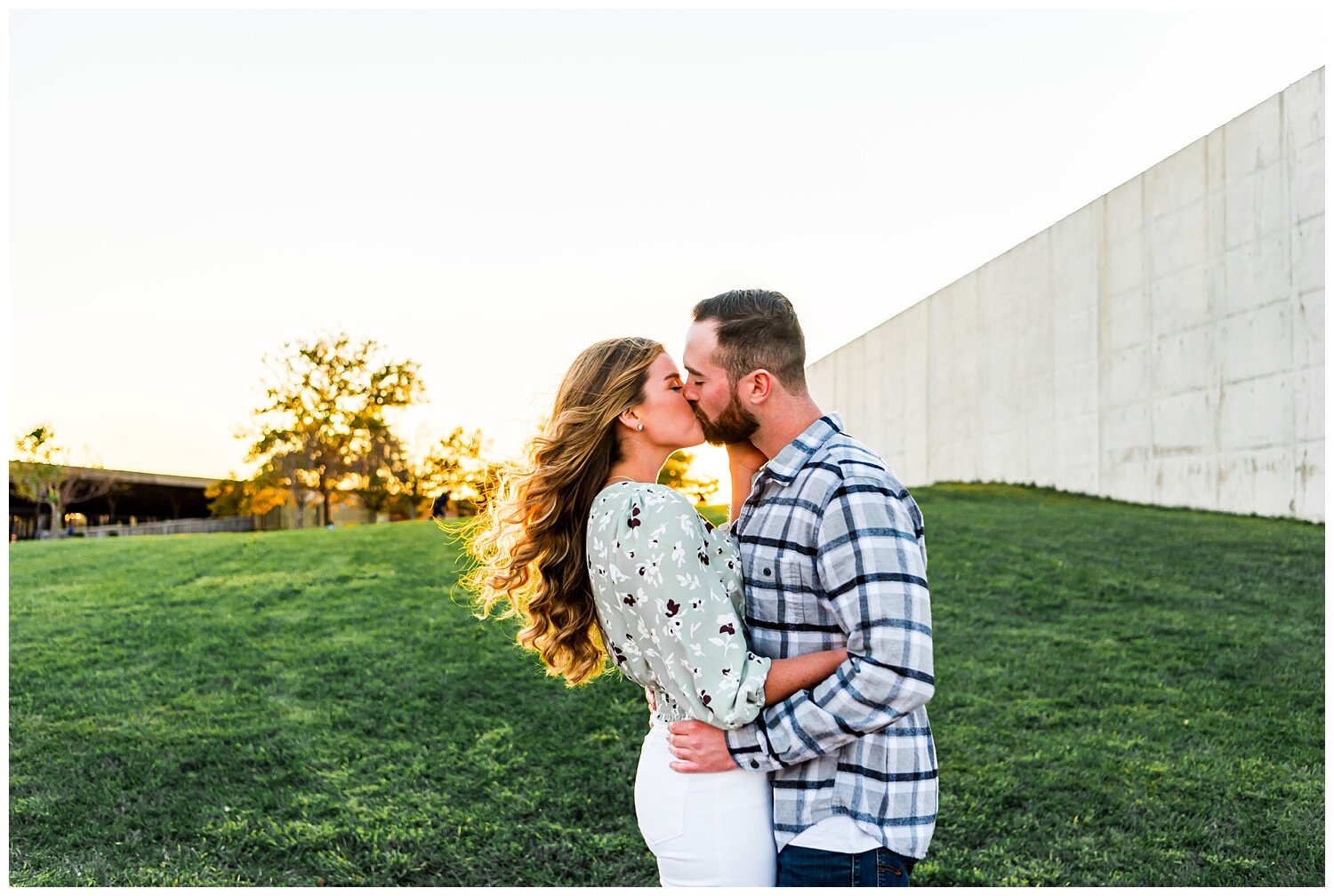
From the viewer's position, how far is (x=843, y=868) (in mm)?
2223

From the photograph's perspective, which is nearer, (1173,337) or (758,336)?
(758,336)

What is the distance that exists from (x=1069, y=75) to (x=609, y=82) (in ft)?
15.5

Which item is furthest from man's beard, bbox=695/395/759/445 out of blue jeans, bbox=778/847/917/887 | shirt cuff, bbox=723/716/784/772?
blue jeans, bbox=778/847/917/887

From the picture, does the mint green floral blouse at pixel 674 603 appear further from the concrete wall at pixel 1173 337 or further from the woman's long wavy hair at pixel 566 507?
the concrete wall at pixel 1173 337

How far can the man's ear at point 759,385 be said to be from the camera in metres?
2.47

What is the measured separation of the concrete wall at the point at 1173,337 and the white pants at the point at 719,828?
13.9m

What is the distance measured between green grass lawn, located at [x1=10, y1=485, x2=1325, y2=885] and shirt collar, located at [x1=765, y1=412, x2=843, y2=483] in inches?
164

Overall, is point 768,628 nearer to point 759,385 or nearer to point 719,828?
point 719,828

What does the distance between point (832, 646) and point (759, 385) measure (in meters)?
0.59

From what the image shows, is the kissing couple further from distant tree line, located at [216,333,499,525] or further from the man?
distant tree line, located at [216,333,499,525]

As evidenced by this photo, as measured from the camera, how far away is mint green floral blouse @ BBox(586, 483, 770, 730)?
2230 millimetres

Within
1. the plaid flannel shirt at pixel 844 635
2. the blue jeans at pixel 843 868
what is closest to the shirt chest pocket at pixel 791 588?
the plaid flannel shirt at pixel 844 635

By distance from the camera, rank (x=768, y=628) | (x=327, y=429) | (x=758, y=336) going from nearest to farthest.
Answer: (x=768, y=628) → (x=758, y=336) → (x=327, y=429)

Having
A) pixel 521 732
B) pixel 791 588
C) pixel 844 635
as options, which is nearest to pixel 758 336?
pixel 791 588
